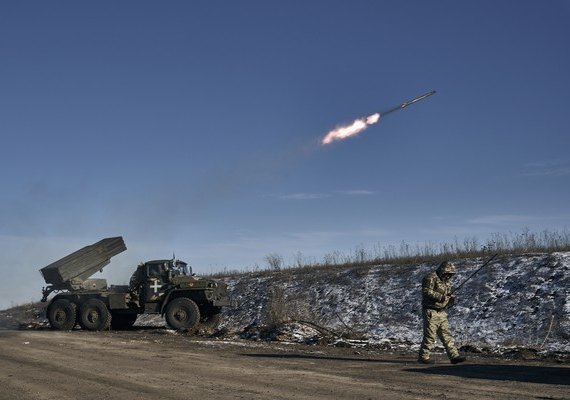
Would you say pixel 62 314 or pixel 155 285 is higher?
pixel 155 285

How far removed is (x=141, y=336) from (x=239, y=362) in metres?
7.90

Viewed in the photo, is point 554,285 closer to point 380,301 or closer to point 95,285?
point 380,301

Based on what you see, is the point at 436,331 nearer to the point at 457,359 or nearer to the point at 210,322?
the point at 457,359

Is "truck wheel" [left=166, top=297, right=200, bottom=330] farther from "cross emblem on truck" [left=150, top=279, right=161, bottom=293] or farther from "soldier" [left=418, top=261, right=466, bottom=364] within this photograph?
"soldier" [left=418, top=261, right=466, bottom=364]

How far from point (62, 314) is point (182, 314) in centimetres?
471

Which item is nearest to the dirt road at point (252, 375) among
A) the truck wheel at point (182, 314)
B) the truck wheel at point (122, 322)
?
the truck wheel at point (182, 314)

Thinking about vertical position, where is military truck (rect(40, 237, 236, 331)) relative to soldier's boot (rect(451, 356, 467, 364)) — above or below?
above

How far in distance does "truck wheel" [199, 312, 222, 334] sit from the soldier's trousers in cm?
1025

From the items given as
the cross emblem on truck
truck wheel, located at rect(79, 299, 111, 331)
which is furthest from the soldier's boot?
truck wheel, located at rect(79, 299, 111, 331)

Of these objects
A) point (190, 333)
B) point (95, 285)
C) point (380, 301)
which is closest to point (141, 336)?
point (190, 333)

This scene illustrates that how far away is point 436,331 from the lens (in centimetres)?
1193

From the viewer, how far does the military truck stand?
20.9 meters

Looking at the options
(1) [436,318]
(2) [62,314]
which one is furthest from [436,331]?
(2) [62,314]

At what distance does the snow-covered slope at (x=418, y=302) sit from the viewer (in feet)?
56.5
